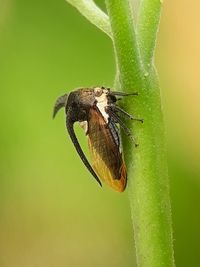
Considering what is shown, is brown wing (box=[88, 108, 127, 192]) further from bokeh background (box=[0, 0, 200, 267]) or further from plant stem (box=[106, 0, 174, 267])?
bokeh background (box=[0, 0, 200, 267])

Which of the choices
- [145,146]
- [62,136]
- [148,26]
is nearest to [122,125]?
[145,146]

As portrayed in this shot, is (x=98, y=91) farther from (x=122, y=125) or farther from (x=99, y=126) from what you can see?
(x=122, y=125)

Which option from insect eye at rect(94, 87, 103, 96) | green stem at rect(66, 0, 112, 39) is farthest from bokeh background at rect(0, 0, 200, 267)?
green stem at rect(66, 0, 112, 39)

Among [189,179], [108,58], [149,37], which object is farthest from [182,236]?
[149,37]

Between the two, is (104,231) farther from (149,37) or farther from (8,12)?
(149,37)

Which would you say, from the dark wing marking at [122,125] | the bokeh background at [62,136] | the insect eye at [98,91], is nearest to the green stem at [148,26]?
the dark wing marking at [122,125]
